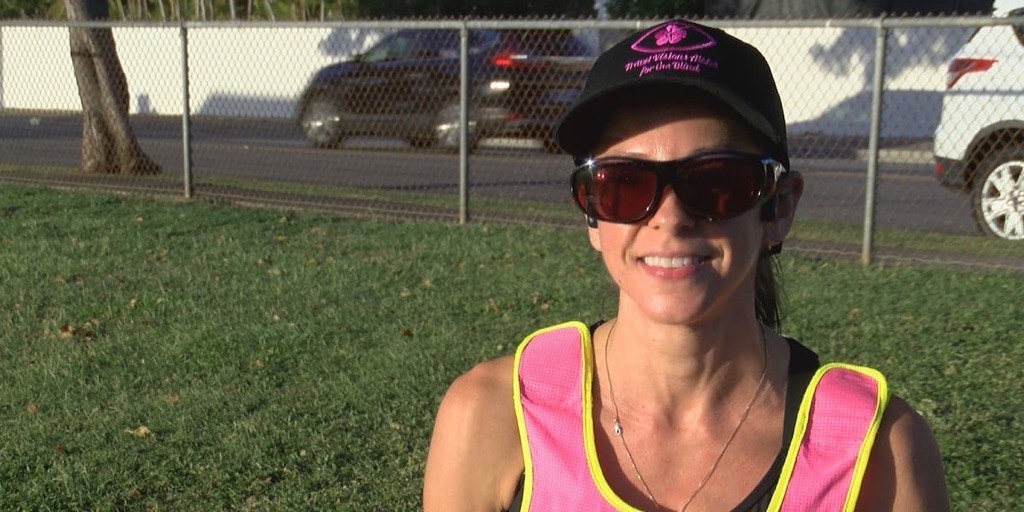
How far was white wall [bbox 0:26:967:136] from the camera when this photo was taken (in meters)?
19.0

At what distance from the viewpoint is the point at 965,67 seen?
9.94m

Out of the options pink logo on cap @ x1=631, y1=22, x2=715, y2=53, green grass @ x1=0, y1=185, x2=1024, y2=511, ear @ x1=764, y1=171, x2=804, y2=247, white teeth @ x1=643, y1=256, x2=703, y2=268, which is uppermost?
pink logo on cap @ x1=631, y1=22, x2=715, y2=53

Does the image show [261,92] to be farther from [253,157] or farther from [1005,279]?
[1005,279]

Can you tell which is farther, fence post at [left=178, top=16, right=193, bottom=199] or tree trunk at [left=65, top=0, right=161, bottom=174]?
tree trunk at [left=65, top=0, right=161, bottom=174]

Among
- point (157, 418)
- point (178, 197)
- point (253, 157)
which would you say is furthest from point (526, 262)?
point (253, 157)

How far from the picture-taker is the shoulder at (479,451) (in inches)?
79.0

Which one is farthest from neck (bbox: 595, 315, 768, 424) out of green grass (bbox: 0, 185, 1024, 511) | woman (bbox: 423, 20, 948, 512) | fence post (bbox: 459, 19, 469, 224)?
fence post (bbox: 459, 19, 469, 224)

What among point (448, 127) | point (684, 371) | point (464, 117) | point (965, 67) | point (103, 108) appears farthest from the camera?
point (448, 127)

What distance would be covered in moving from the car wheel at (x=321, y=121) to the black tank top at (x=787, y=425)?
43.6 feet

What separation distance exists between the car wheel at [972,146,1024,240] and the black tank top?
7925 mm

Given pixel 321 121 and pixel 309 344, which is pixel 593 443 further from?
pixel 321 121

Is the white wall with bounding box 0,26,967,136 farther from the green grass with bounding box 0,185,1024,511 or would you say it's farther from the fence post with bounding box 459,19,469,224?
the green grass with bounding box 0,185,1024,511

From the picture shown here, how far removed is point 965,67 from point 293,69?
15598 mm

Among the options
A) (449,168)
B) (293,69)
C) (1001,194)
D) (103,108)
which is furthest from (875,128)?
(293,69)
